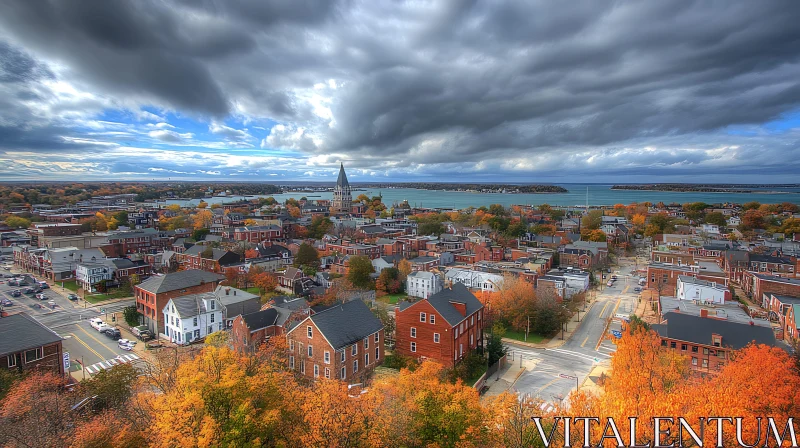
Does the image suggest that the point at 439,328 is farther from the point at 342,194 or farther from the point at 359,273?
the point at 342,194

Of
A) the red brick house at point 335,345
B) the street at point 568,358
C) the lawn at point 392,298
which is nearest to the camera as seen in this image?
the red brick house at point 335,345

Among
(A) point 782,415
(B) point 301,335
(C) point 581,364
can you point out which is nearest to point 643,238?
(C) point 581,364

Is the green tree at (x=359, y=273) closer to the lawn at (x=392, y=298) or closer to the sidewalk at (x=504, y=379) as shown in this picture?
the lawn at (x=392, y=298)

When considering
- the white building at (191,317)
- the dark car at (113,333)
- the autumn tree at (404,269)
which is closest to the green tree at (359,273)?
the autumn tree at (404,269)

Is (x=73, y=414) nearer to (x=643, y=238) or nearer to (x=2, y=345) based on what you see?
(x=2, y=345)

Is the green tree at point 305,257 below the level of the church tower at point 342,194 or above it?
below
